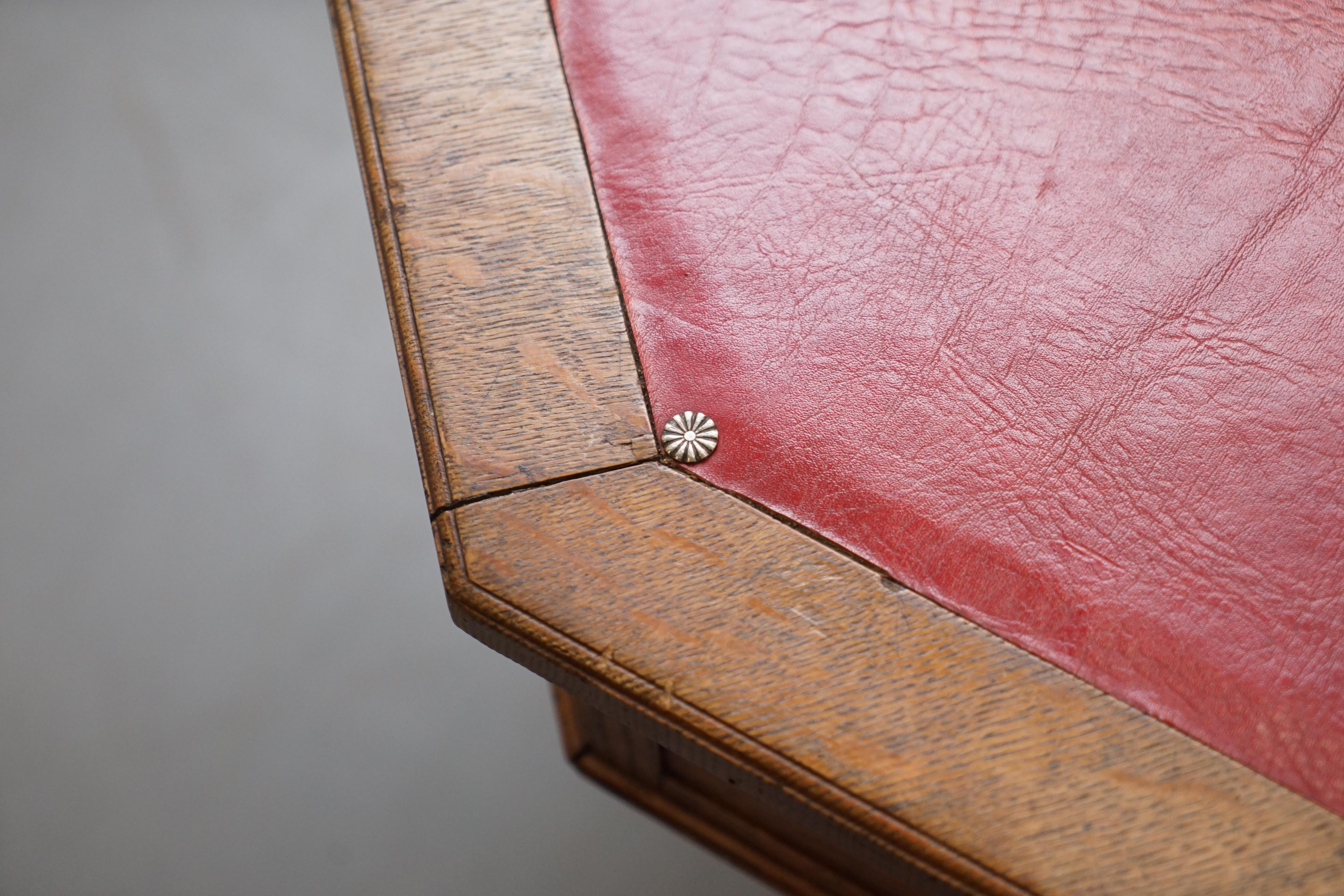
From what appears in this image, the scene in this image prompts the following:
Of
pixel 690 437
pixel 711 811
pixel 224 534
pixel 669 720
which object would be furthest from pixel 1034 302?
pixel 224 534

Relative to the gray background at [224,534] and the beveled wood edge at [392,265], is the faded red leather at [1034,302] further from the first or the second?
the gray background at [224,534]

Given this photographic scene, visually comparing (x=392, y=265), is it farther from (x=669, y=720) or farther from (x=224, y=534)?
(x=224, y=534)

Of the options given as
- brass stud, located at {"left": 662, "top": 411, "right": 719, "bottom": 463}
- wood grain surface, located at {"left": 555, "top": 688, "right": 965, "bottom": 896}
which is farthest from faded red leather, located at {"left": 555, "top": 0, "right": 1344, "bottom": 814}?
wood grain surface, located at {"left": 555, "top": 688, "right": 965, "bottom": 896}

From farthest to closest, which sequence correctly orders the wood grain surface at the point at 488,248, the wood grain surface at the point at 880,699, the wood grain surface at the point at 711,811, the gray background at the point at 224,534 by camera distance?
the gray background at the point at 224,534 → the wood grain surface at the point at 711,811 → the wood grain surface at the point at 488,248 → the wood grain surface at the point at 880,699

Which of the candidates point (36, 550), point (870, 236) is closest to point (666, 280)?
point (870, 236)

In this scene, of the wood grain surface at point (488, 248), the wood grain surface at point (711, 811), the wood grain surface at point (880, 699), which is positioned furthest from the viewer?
the wood grain surface at point (711, 811)

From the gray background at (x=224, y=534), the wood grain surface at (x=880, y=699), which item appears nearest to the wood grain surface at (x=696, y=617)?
the wood grain surface at (x=880, y=699)
